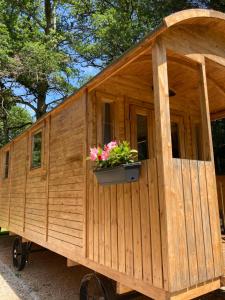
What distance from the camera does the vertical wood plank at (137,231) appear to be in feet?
8.99

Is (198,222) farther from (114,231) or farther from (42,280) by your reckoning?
(42,280)

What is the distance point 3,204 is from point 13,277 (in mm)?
3609

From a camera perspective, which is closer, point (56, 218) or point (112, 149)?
point (112, 149)

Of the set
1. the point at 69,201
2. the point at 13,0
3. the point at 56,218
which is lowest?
the point at 56,218

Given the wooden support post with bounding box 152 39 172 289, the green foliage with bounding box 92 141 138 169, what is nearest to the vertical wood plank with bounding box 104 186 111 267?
the green foliage with bounding box 92 141 138 169

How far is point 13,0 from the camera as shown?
1598 centimetres

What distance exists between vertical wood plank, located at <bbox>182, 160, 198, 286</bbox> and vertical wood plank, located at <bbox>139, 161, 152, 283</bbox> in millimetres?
365

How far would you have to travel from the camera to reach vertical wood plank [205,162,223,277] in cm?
280

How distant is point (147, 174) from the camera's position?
2.73 m

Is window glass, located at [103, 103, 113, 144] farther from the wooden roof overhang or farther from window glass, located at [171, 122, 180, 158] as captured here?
window glass, located at [171, 122, 180, 158]

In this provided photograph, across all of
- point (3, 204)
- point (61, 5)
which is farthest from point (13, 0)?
point (3, 204)

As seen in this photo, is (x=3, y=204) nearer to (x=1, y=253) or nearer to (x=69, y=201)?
(x=1, y=253)

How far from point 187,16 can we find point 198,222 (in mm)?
2180

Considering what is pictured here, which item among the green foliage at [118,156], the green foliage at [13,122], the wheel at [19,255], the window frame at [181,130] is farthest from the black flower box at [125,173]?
the green foliage at [13,122]
